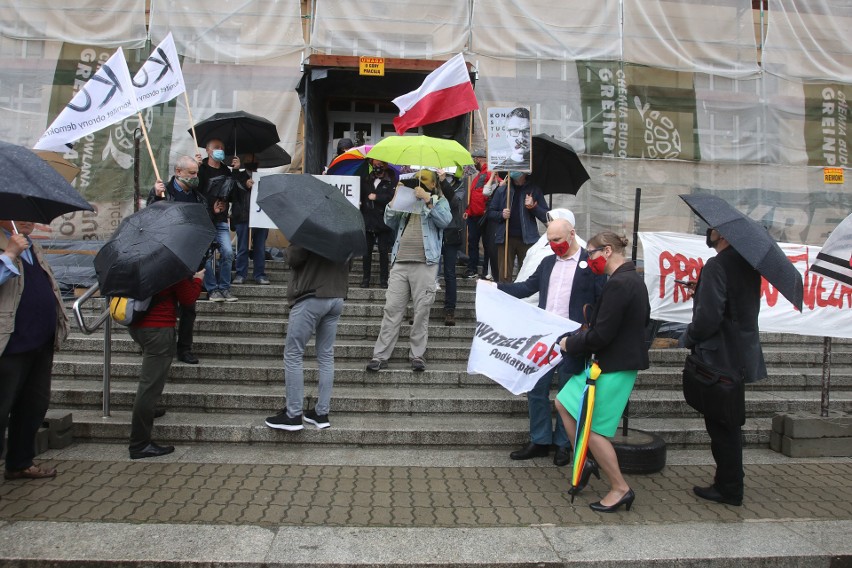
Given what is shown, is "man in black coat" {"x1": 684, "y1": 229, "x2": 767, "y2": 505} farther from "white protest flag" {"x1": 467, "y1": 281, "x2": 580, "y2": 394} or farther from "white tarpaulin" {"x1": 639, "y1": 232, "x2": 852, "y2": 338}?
"white tarpaulin" {"x1": 639, "y1": 232, "x2": 852, "y2": 338}

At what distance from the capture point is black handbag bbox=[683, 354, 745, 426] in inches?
172

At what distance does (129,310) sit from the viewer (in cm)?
490

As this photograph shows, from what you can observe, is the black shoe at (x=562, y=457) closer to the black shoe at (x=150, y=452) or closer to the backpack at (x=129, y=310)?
the black shoe at (x=150, y=452)

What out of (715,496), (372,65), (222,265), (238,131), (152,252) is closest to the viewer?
(715,496)

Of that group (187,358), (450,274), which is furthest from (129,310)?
(450,274)

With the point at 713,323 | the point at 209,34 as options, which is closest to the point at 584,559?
the point at 713,323

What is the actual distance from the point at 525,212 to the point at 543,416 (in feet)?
10.5

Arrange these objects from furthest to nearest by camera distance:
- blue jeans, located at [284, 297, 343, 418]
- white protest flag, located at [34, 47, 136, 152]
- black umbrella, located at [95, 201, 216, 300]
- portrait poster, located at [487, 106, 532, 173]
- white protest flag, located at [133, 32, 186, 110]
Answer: portrait poster, located at [487, 106, 532, 173], white protest flag, located at [133, 32, 186, 110], white protest flag, located at [34, 47, 136, 152], blue jeans, located at [284, 297, 343, 418], black umbrella, located at [95, 201, 216, 300]

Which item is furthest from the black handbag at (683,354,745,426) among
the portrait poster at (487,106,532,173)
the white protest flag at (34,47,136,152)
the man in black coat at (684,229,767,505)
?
the white protest flag at (34,47,136,152)

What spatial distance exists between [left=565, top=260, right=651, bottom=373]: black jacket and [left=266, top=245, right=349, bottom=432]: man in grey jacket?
2.08 m

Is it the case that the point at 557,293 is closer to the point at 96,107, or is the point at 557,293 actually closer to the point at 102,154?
the point at 96,107

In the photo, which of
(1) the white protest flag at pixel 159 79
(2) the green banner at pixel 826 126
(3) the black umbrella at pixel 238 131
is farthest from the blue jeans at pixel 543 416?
(2) the green banner at pixel 826 126

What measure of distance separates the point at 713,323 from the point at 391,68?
7.02 metres

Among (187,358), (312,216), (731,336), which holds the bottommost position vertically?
(187,358)
